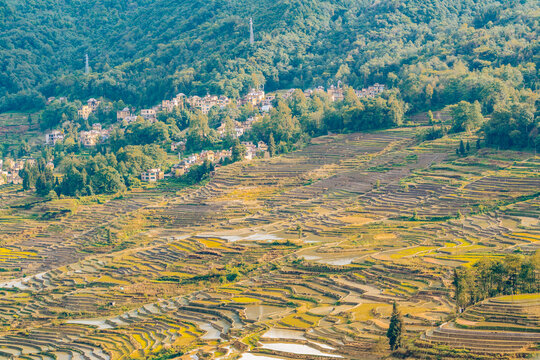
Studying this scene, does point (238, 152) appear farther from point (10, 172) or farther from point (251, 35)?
point (251, 35)

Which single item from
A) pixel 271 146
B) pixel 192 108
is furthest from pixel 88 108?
pixel 271 146

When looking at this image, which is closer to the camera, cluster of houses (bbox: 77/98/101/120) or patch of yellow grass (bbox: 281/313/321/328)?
patch of yellow grass (bbox: 281/313/321/328)

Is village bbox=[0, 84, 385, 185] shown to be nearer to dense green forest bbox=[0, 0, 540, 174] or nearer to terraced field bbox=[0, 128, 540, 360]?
dense green forest bbox=[0, 0, 540, 174]

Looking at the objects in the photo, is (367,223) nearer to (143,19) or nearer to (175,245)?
(175,245)

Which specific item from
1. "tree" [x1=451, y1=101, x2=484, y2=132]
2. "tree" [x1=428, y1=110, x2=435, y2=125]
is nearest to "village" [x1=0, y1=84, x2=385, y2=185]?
"tree" [x1=428, y1=110, x2=435, y2=125]

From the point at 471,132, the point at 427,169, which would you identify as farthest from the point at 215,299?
the point at 471,132

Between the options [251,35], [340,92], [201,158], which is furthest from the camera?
[251,35]

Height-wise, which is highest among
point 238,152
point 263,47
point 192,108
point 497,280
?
point 263,47
